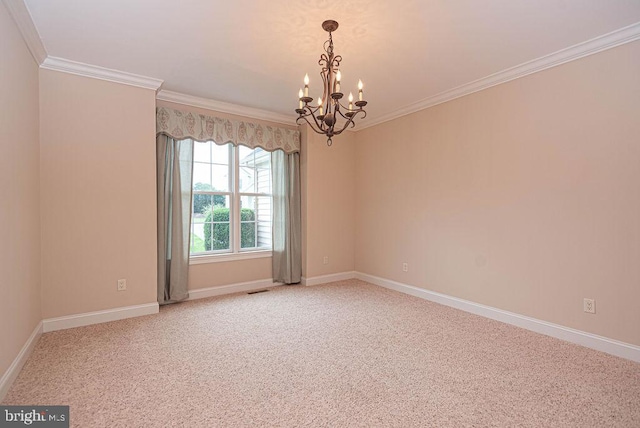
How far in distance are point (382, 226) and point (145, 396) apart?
3634 mm

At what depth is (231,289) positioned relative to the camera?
4.46 meters

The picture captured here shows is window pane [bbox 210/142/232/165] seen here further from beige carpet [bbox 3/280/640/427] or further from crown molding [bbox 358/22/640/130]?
crown molding [bbox 358/22/640/130]

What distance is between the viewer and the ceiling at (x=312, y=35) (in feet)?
7.38

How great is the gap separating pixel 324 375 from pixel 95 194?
9.35 ft

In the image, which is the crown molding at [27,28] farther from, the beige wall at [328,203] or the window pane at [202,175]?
the beige wall at [328,203]

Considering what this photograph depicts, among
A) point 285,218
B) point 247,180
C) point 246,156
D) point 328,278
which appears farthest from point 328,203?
point 246,156

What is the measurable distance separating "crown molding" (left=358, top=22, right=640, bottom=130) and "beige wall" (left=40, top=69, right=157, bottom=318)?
11.0 feet

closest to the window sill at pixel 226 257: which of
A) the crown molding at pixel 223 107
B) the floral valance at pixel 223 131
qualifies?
the floral valance at pixel 223 131

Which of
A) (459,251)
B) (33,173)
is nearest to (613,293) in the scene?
(459,251)

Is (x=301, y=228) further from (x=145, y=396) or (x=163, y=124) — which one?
(x=145, y=396)

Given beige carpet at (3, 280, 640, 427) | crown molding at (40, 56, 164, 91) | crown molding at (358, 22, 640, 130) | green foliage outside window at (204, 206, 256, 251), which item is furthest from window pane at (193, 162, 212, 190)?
crown molding at (358, 22, 640, 130)

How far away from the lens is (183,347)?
9.02 ft

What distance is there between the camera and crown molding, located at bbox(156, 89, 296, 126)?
12.8 ft

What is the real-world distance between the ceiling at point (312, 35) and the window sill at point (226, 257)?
7.09ft
